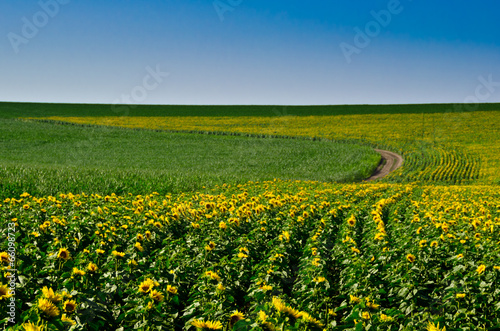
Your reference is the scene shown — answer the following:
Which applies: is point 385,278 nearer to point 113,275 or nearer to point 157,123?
point 113,275

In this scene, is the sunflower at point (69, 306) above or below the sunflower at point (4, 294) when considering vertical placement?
below

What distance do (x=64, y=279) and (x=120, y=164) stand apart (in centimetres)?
2869

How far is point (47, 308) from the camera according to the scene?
9.01 ft

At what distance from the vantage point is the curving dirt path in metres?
33.0

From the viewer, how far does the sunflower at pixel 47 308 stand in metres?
2.72

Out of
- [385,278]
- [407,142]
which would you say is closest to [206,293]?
[385,278]

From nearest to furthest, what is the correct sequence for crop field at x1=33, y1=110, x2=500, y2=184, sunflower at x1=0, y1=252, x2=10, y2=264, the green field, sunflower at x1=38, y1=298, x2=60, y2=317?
1. sunflower at x1=38, y1=298, x2=60, y2=317
2. sunflower at x1=0, y1=252, x2=10, y2=264
3. the green field
4. crop field at x1=33, y1=110, x2=500, y2=184

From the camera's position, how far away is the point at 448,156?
132ft

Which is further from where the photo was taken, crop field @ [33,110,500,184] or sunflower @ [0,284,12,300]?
crop field @ [33,110,500,184]

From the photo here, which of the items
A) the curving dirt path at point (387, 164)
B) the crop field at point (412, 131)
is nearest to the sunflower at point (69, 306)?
the curving dirt path at point (387, 164)

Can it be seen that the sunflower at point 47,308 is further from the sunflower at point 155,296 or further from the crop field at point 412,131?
the crop field at point 412,131

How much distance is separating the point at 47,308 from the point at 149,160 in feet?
107

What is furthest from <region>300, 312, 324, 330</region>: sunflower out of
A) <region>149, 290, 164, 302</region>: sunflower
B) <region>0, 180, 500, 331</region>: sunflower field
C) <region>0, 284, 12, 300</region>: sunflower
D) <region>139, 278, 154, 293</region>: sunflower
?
<region>0, 284, 12, 300</region>: sunflower

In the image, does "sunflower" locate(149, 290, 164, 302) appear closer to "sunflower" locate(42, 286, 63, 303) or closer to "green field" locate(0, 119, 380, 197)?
"sunflower" locate(42, 286, 63, 303)
